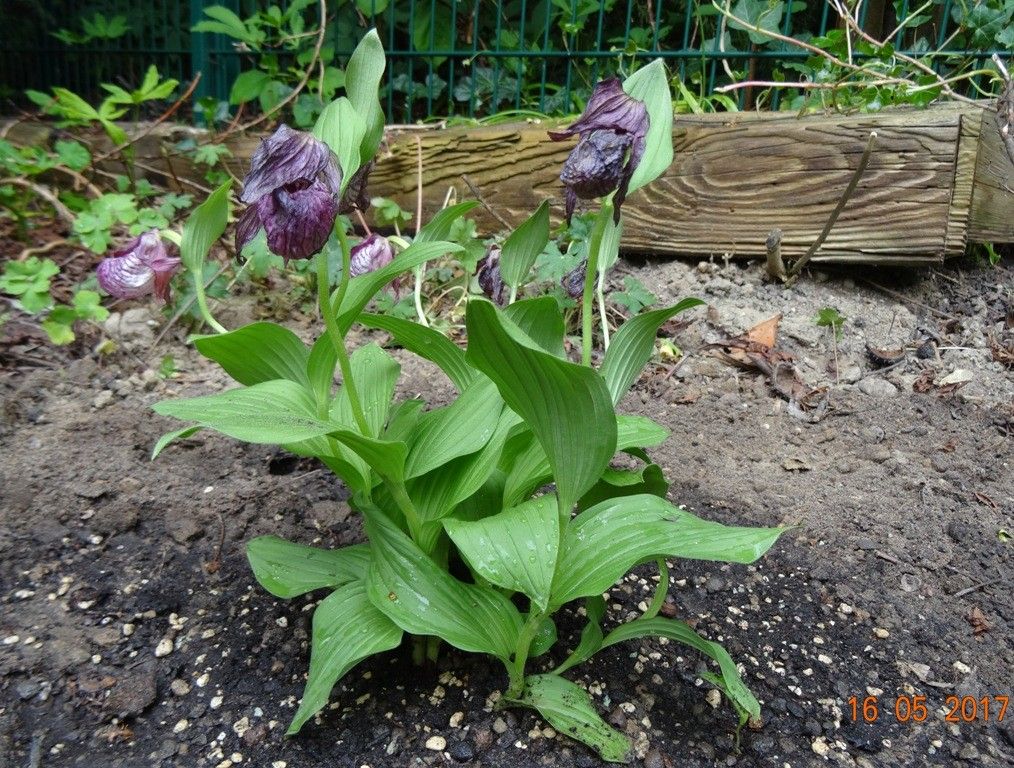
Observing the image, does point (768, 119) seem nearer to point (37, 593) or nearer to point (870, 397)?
point (870, 397)

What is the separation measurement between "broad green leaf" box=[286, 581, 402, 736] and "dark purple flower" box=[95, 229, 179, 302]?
2.39ft

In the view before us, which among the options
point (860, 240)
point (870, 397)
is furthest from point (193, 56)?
point (870, 397)

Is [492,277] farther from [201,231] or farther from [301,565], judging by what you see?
[301,565]

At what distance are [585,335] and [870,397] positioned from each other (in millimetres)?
1632

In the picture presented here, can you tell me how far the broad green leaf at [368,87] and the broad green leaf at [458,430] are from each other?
43cm

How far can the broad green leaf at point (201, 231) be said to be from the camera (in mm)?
1446

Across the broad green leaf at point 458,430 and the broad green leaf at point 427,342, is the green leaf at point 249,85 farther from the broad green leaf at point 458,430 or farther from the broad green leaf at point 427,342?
the broad green leaf at point 458,430

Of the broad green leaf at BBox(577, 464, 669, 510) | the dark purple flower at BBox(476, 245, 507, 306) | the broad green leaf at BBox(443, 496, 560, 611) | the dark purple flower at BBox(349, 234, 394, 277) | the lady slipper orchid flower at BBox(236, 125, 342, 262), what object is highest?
the lady slipper orchid flower at BBox(236, 125, 342, 262)

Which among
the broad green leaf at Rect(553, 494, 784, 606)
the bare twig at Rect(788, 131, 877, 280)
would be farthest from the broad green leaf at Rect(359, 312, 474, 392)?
the bare twig at Rect(788, 131, 877, 280)

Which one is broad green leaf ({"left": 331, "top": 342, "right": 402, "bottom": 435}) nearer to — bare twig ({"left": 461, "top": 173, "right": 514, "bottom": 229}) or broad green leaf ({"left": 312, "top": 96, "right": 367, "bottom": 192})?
Result: broad green leaf ({"left": 312, "top": 96, "right": 367, "bottom": 192})

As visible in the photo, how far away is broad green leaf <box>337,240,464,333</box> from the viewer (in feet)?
4.23

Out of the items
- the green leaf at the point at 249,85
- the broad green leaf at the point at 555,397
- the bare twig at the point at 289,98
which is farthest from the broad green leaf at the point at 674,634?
the green leaf at the point at 249,85

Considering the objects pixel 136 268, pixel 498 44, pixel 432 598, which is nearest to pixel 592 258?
pixel 432 598

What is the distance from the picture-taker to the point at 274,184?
1072 mm
